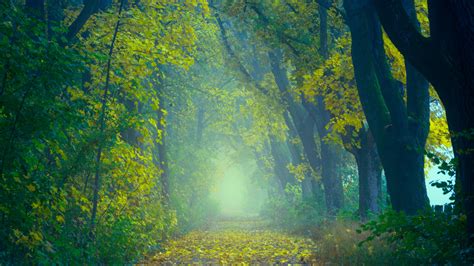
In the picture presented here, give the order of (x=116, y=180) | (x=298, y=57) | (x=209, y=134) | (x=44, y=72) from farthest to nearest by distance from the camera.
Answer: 1. (x=209, y=134)
2. (x=298, y=57)
3. (x=116, y=180)
4. (x=44, y=72)

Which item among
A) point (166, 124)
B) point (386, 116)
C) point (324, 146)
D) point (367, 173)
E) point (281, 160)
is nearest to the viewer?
point (386, 116)

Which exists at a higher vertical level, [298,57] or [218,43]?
[218,43]

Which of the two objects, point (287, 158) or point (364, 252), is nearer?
point (364, 252)

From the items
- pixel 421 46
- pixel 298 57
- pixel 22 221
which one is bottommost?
pixel 22 221

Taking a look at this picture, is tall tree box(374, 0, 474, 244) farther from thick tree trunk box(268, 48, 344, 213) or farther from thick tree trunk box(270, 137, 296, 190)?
thick tree trunk box(270, 137, 296, 190)

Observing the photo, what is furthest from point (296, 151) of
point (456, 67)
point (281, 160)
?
point (456, 67)

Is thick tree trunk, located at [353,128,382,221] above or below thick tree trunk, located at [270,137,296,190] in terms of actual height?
below

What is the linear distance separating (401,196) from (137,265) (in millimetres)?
5959

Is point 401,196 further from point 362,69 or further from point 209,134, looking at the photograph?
point 209,134

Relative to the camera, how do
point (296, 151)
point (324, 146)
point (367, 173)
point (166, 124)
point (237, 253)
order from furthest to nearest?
point (296, 151)
point (324, 146)
point (367, 173)
point (166, 124)
point (237, 253)

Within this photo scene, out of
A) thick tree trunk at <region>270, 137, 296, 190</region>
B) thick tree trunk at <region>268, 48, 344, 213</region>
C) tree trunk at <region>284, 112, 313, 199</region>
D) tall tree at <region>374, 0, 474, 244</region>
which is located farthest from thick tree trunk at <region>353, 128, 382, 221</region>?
thick tree trunk at <region>270, 137, 296, 190</region>

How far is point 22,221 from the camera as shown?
602cm

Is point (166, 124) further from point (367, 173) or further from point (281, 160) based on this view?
point (281, 160)

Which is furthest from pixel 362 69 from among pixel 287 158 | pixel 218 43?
pixel 287 158
